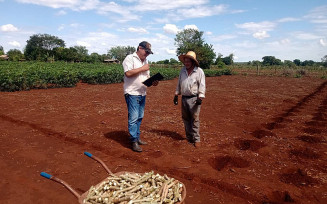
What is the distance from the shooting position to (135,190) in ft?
7.48

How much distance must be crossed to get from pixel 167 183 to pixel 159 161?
2117 mm

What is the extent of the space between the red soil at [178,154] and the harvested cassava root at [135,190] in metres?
1.12

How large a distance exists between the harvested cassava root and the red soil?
1.12 meters

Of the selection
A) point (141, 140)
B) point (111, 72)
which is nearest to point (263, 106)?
point (141, 140)

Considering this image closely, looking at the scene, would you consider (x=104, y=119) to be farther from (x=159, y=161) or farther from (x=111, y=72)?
(x=111, y=72)

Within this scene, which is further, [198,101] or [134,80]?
[198,101]

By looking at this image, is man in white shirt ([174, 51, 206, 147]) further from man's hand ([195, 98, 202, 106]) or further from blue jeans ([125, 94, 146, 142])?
blue jeans ([125, 94, 146, 142])

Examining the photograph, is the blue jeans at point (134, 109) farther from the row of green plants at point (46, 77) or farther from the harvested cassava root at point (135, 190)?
the row of green plants at point (46, 77)

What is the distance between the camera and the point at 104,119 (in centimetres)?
746

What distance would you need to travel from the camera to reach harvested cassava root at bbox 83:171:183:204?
212cm

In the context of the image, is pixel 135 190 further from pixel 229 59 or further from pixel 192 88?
pixel 229 59

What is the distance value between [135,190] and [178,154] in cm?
253

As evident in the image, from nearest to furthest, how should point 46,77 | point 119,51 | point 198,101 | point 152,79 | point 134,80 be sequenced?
point 152,79
point 134,80
point 198,101
point 46,77
point 119,51

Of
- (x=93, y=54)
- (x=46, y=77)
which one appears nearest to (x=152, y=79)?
(x=46, y=77)
